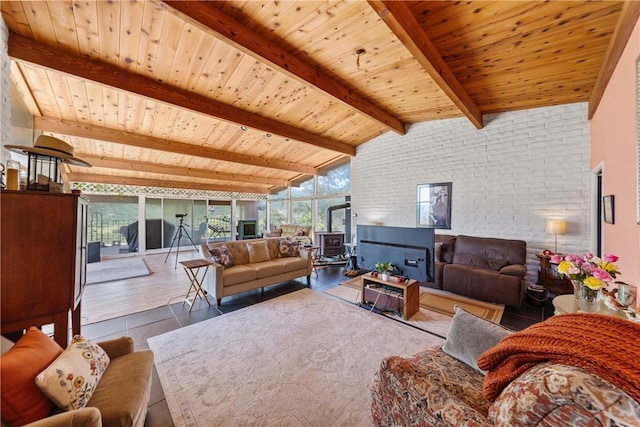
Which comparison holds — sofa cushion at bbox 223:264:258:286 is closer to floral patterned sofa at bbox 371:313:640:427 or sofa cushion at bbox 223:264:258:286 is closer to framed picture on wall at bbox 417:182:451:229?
floral patterned sofa at bbox 371:313:640:427

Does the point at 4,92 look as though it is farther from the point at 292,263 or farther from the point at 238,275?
the point at 292,263

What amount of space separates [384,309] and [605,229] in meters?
2.71

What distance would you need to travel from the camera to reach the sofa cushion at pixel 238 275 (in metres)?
3.46

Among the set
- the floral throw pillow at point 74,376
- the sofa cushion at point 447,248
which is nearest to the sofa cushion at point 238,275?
the floral throw pillow at point 74,376

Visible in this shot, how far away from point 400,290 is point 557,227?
2.61 m

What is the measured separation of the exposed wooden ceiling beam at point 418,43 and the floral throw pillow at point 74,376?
3016mm

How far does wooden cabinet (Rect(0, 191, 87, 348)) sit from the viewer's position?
56.2 inches

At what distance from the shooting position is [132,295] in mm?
3840

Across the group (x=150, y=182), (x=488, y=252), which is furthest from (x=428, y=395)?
(x=150, y=182)

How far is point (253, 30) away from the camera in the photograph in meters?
2.45

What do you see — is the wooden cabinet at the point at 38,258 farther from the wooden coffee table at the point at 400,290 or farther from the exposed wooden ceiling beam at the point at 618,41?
the exposed wooden ceiling beam at the point at 618,41

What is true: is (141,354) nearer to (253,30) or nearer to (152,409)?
(152,409)

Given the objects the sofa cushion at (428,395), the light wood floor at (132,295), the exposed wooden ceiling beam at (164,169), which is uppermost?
the exposed wooden ceiling beam at (164,169)

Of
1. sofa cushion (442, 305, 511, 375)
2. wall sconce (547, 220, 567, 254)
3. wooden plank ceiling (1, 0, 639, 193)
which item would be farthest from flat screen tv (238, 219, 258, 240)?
wall sconce (547, 220, 567, 254)
